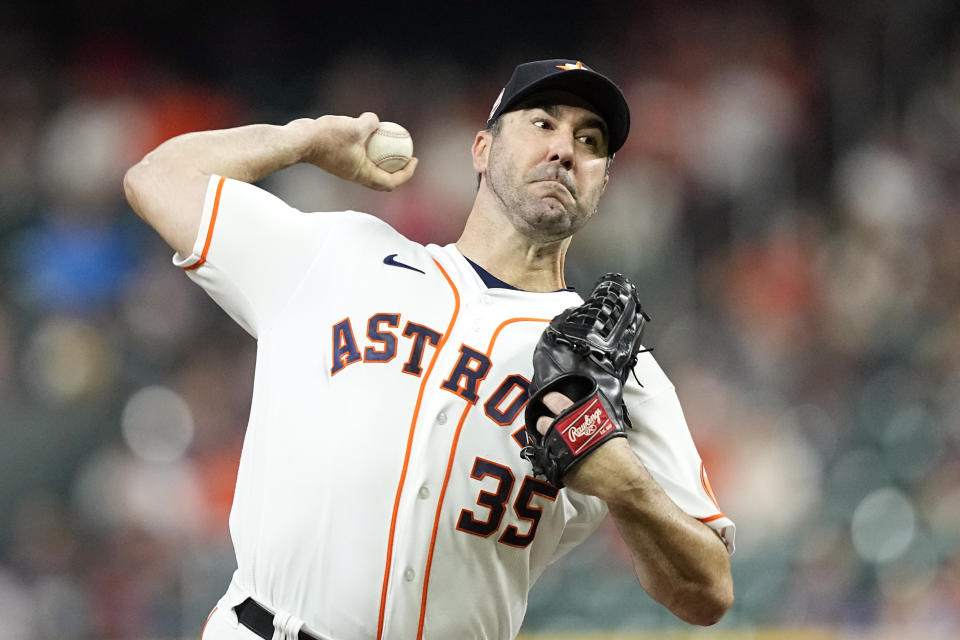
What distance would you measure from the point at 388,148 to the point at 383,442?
70 cm

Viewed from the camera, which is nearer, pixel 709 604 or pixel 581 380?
pixel 581 380

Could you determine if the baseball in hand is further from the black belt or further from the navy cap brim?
the black belt

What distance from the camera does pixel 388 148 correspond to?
2.45 meters

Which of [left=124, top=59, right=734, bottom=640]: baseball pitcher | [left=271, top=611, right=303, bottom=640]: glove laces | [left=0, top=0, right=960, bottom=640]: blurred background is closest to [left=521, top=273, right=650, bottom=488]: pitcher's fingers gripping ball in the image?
[left=124, top=59, right=734, bottom=640]: baseball pitcher

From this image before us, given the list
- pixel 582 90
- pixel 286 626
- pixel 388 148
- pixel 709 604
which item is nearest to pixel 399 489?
pixel 286 626

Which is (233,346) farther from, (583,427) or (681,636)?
(583,427)

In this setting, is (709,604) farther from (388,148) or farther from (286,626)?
(388,148)

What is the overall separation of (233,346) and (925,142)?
460 centimetres

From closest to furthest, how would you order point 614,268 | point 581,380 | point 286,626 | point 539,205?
1. point 581,380
2. point 286,626
3. point 539,205
4. point 614,268

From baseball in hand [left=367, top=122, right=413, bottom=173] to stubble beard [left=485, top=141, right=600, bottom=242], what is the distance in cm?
23

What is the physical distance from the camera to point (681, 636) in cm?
498

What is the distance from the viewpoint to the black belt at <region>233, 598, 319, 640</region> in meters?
2.10

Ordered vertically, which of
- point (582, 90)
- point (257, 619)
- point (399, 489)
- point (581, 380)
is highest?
point (582, 90)

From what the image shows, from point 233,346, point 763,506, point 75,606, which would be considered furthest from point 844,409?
point 75,606
